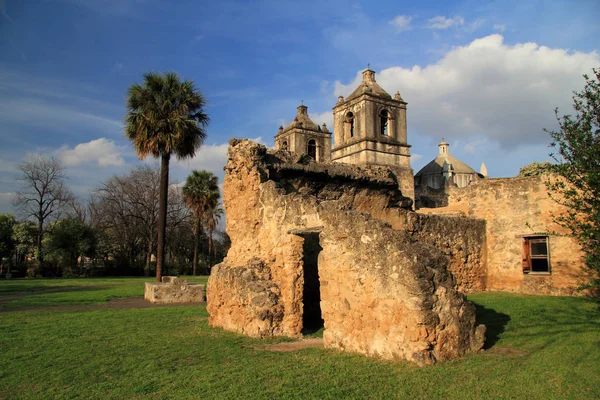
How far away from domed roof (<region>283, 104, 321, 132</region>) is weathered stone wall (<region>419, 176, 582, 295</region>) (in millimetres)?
36295

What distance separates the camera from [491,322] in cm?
954

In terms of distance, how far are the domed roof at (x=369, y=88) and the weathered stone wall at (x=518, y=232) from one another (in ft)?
102

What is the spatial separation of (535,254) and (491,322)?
6911mm

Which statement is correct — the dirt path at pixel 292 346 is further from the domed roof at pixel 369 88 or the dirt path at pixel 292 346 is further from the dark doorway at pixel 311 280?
the domed roof at pixel 369 88

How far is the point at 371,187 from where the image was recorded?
12.0 metres

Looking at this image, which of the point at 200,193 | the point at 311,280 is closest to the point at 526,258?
the point at 311,280

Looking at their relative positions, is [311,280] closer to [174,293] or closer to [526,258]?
[174,293]

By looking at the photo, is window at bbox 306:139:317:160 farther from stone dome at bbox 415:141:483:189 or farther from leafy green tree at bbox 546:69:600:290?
leafy green tree at bbox 546:69:600:290

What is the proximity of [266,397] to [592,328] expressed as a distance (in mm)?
7068

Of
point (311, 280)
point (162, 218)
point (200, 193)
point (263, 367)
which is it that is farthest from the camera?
point (200, 193)

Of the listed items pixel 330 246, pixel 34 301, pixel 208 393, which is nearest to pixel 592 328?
pixel 330 246

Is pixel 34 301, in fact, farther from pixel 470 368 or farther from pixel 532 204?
pixel 532 204

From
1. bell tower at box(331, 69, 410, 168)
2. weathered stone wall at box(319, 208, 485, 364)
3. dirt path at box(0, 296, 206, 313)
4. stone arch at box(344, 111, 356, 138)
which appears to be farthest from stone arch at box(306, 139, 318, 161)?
weathered stone wall at box(319, 208, 485, 364)

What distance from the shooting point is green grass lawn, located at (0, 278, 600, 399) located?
532cm
